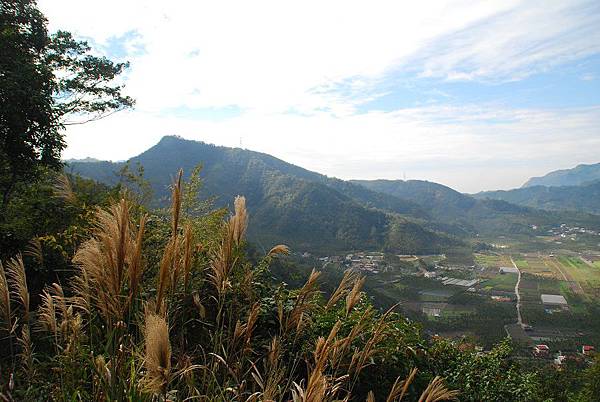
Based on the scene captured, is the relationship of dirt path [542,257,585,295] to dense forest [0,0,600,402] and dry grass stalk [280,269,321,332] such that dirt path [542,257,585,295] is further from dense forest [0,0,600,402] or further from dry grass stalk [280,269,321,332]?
dry grass stalk [280,269,321,332]

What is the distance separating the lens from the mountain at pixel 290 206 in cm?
10119

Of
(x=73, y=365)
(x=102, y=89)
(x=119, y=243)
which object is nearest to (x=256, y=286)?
(x=73, y=365)

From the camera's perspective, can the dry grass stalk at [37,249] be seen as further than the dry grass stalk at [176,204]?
Yes

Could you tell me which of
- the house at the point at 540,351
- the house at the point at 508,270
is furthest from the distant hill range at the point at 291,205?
the house at the point at 540,351

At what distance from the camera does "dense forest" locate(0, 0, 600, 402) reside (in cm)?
164

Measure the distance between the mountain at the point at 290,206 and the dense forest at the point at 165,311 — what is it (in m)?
81.6

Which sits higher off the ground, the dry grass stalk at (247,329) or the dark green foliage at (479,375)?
the dry grass stalk at (247,329)

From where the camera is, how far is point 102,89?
1360cm

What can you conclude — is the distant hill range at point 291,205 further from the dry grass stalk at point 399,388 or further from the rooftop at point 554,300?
the dry grass stalk at point 399,388

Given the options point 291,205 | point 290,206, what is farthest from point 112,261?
point 291,205

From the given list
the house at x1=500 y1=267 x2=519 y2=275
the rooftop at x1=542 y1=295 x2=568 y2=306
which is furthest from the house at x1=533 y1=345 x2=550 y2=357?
the house at x1=500 y1=267 x2=519 y2=275

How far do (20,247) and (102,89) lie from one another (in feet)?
35.0

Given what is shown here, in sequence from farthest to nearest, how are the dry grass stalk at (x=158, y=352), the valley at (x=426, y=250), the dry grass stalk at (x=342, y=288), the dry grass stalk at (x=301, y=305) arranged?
1. the valley at (x=426, y=250)
2. the dry grass stalk at (x=342, y=288)
3. the dry grass stalk at (x=301, y=305)
4. the dry grass stalk at (x=158, y=352)

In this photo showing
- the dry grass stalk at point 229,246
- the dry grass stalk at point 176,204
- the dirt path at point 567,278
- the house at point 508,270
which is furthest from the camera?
the house at point 508,270
